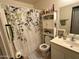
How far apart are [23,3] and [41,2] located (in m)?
0.90

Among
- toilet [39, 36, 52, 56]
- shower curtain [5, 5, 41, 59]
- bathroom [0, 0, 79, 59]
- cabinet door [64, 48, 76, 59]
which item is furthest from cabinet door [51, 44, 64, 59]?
shower curtain [5, 5, 41, 59]

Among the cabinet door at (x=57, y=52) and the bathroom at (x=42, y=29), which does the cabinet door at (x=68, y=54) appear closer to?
the bathroom at (x=42, y=29)

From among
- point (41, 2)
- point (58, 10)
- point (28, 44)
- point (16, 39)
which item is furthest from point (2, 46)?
point (41, 2)

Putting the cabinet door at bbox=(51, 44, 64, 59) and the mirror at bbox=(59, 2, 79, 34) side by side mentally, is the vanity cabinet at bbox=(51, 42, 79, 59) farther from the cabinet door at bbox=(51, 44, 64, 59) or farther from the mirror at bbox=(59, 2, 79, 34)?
the mirror at bbox=(59, 2, 79, 34)

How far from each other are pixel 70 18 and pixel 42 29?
1220 mm

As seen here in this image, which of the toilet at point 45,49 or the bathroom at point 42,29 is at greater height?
the bathroom at point 42,29

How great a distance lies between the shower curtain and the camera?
1.80 meters

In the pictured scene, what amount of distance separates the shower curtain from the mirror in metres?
0.95

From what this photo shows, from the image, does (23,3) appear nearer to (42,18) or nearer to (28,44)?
(42,18)

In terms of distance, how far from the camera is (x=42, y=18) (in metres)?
2.46

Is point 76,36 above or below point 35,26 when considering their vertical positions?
below

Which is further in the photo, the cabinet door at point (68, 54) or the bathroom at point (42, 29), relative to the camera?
the bathroom at point (42, 29)

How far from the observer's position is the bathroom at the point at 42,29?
142 cm

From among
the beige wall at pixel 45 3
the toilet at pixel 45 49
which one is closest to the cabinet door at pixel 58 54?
the toilet at pixel 45 49
